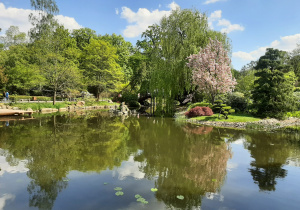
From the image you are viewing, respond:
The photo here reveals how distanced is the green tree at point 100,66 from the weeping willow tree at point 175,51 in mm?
12884

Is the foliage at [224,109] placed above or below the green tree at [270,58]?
below

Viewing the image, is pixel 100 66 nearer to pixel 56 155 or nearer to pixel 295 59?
pixel 56 155

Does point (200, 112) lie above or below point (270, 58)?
below

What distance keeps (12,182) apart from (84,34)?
4692 cm

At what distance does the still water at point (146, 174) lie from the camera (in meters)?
4.72

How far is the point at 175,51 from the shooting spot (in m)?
23.3

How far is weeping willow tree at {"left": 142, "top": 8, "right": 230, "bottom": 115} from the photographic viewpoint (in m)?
21.8

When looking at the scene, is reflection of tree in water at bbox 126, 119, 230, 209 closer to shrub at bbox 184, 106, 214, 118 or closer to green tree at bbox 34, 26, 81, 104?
shrub at bbox 184, 106, 214, 118

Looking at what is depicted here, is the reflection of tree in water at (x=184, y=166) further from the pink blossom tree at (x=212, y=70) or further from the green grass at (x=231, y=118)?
the pink blossom tree at (x=212, y=70)

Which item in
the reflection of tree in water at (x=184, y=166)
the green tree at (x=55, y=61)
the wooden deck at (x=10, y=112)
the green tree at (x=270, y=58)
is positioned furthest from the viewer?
the green tree at (x=270, y=58)

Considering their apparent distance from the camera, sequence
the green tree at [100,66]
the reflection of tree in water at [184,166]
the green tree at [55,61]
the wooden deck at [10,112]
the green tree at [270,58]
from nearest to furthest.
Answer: the reflection of tree in water at [184,166], the wooden deck at [10,112], the green tree at [55,61], the green tree at [100,66], the green tree at [270,58]

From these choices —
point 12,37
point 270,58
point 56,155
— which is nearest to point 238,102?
point 56,155

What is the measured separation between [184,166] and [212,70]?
1544 cm

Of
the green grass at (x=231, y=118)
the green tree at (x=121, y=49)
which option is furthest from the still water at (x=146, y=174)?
the green tree at (x=121, y=49)
